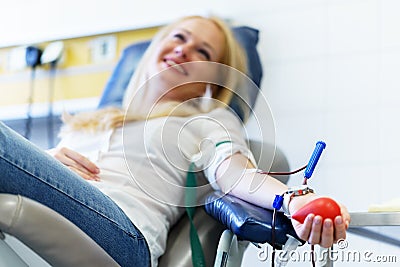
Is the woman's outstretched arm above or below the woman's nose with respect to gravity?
below

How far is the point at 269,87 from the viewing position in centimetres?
196

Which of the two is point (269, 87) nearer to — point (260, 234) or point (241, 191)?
point (241, 191)

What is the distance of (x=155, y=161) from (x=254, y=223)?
1.47 ft

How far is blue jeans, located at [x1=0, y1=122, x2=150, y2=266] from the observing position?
36.0 inches

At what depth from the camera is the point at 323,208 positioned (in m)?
0.88

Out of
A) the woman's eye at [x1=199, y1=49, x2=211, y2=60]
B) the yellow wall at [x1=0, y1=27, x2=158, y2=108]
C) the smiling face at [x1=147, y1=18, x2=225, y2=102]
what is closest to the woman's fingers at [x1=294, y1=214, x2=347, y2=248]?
the smiling face at [x1=147, y1=18, x2=225, y2=102]

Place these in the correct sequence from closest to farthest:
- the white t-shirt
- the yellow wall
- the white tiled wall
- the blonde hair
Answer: the white t-shirt → the blonde hair → the white tiled wall → the yellow wall

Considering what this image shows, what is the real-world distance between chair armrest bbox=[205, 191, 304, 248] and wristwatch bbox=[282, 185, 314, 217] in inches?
0.6

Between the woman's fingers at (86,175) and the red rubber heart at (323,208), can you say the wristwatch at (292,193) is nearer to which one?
the red rubber heart at (323,208)

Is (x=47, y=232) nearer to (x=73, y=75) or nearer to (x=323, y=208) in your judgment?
(x=323, y=208)

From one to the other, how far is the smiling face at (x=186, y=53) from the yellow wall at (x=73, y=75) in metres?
0.50

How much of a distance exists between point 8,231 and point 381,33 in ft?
4.55

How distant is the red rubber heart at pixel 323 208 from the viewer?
2.89 feet

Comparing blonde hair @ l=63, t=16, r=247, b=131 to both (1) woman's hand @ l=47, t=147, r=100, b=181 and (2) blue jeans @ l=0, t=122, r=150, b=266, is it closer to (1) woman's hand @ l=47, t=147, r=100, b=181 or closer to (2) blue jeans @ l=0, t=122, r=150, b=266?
(1) woman's hand @ l=47, t=147, r=100, b=181
